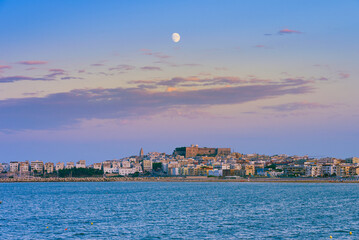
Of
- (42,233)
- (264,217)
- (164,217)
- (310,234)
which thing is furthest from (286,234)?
(42,233)

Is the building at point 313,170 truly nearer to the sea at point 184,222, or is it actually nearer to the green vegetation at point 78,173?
the green vegetation at point 78,173

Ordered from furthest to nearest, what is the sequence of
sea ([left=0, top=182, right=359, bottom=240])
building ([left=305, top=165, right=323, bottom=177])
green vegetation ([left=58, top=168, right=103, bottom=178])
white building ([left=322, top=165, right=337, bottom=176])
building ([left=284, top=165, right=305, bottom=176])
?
1. green vegetation ([left=58, top=168, right=103, bottom=178])
2. building ([left=284, top=165, right=305, bottom=176])
3. building ([left=305, top=165, right=323, bottom=177])
4. white building ([left=322, top=165, right=337, bottom=176])
5. sea ([left=0, top=182, right=359, bottom=240])

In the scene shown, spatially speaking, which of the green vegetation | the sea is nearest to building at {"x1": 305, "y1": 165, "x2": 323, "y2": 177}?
the green vegetation

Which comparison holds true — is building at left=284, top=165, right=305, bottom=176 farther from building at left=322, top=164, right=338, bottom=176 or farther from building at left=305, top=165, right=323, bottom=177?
building at left=322, top=164, right=338, bottom=176

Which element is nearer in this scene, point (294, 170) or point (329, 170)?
point (329, 170)

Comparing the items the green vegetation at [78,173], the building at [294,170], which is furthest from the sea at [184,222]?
the green vegetation at [78,173]

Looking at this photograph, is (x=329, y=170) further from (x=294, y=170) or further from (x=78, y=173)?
(x=78, y=173)

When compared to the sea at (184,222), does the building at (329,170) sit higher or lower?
higher

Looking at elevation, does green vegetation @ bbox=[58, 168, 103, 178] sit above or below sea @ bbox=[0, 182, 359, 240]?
above

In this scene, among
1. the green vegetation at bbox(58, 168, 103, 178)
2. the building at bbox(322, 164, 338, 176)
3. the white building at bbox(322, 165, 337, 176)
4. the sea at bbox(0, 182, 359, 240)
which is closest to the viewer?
the sea at bbox(0, 182, 359, 240)

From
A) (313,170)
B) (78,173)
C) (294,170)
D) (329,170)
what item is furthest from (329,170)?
(78,173)

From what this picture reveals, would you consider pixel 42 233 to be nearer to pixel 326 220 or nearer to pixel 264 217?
pixel 264 217

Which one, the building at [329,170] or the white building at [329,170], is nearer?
the building at [329,170]

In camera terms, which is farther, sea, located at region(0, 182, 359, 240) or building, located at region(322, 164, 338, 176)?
building, located at region(322, 164, 338, 176)
